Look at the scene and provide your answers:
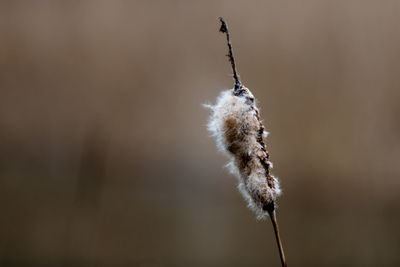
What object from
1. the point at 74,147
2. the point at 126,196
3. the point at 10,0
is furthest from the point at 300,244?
the point at 10,0

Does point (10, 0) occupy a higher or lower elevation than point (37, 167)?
higher

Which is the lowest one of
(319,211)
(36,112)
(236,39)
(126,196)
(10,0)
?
(319,211)

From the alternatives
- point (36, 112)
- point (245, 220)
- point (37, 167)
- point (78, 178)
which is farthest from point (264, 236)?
point (36, 112)

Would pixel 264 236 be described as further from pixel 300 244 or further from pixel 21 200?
pixel 21 200

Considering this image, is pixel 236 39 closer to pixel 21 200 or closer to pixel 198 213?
pixel 198 213
